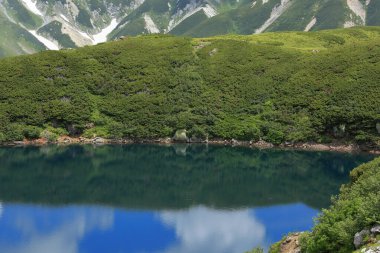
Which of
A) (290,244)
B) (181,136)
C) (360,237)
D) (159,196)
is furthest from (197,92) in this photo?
(360,237)

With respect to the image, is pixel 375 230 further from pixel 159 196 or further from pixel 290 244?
pixel 159 196

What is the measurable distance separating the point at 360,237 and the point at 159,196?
46.5 m

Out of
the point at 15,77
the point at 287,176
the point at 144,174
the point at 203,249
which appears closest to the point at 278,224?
the point at 203,249

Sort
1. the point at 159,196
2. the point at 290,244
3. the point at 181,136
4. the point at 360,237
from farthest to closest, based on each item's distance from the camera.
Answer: the point at 181,136 → the point at 159,196 → the point at 290,244 → the point at 360,237

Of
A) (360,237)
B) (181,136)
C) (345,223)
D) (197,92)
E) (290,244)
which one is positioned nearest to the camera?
(360,237)

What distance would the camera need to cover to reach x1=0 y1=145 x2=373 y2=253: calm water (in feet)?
158

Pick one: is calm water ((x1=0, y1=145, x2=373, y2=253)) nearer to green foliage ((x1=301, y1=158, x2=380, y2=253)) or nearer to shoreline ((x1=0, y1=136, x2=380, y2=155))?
shoreline ((x1=0, y1=136, x2=380, y2=155))

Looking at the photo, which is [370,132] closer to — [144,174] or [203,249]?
[144,174]

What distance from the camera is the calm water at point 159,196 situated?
48.1m

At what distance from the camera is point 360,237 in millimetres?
20172

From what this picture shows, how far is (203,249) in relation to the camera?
4509 cm

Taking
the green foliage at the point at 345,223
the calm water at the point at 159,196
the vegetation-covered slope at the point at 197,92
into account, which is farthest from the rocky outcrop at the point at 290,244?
the vegetation-covered slope at the point at 197,92

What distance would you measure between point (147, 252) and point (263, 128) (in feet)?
207

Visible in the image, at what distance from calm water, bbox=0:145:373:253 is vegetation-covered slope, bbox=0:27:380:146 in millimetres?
9592
